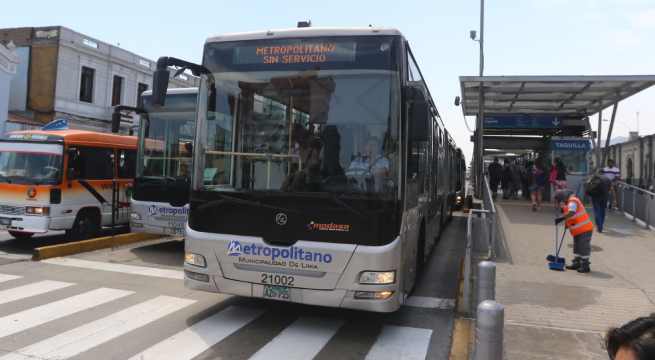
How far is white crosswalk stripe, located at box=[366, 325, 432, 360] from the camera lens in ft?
16.6

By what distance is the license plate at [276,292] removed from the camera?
5.38m

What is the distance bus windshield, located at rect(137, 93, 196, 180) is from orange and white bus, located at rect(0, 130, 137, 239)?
1598 millimetres

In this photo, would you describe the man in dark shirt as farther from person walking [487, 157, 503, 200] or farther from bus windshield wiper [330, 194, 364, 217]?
bus windshield wiper [330, 194, 364, 217]

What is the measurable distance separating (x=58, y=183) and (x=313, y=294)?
7626 millimetres

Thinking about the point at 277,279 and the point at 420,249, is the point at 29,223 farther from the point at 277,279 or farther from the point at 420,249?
the point at 420,249

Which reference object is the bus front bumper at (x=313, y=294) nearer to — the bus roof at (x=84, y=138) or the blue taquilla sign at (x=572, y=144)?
the bus roof at (x=84, y=138)

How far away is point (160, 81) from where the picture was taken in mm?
5453

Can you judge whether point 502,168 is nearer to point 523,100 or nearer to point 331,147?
point 523,100

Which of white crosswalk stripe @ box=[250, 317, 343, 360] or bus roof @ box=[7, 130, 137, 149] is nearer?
white crosswalk stripe @ box=[250, 317, 343, 360]

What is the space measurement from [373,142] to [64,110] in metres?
28.1

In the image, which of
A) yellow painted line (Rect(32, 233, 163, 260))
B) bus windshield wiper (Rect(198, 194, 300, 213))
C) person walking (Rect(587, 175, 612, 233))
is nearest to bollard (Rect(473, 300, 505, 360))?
bus windshield wiper (Rect(198, 194, 300, 213))

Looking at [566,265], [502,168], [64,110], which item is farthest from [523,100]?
[64,110]

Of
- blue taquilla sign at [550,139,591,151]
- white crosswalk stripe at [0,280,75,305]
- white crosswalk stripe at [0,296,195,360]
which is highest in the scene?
blue taquilla sign at [550,139,591,151]

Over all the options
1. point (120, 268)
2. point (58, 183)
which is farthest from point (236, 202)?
point (58, 183)
